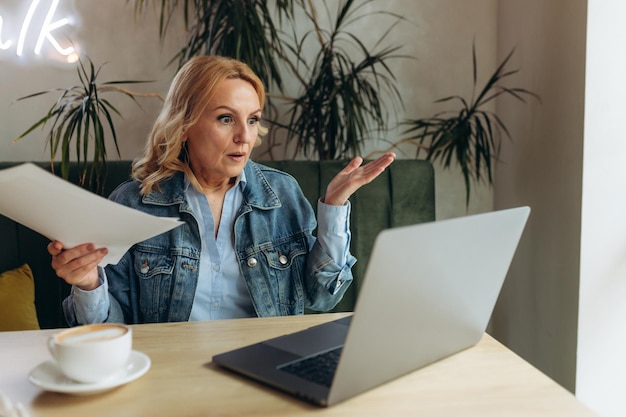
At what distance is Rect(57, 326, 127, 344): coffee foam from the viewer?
895 millimetres

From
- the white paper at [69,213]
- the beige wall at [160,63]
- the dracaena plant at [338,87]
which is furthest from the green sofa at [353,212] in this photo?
the white paper at [69,213]

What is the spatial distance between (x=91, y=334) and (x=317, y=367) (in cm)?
31

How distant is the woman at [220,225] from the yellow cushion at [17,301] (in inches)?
18.9

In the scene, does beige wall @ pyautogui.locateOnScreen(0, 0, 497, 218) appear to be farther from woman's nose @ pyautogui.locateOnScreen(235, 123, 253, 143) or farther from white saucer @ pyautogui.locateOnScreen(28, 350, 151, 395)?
white saucer @ pyautogui.locateOnScreen(28, 350, 151, 395)

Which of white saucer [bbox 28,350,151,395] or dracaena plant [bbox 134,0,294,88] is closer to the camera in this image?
white saucer [bbox 28,350,151,395]

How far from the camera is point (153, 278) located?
1.54m

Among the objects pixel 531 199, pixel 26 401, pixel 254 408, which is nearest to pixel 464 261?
pixel 254 408

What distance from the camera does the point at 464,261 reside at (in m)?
0.90

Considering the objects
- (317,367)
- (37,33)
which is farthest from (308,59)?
(317,367)

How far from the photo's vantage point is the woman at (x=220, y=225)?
154cm

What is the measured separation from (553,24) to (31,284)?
1839 mm

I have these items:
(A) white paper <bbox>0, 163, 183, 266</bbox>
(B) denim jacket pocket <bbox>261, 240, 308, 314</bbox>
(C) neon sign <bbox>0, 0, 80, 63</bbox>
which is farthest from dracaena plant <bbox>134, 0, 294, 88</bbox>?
(A) white paper <bbox>0, 163, 183, 266</bbox>

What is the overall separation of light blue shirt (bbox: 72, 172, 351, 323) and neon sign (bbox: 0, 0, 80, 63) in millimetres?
1120

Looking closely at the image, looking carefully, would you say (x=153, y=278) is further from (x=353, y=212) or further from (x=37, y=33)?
(x=37, y=33)
